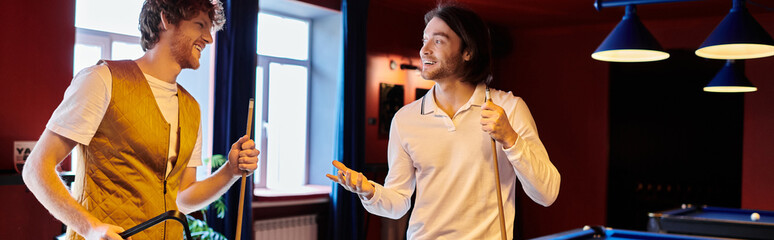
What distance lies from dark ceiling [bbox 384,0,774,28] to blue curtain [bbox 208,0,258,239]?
1.69 metres

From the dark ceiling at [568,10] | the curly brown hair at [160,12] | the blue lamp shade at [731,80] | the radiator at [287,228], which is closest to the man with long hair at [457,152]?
the curly brown hair at [160,12]

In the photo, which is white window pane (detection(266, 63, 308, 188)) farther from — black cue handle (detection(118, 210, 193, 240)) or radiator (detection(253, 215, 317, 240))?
black cue handle (detection(118, 210, 193, 240))

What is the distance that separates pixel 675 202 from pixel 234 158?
22.4 feet

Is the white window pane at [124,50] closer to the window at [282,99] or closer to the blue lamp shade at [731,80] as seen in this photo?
the window at [282,99]

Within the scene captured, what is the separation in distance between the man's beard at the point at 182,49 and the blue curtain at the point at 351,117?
3.93 meters

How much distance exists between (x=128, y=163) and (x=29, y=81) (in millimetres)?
2731

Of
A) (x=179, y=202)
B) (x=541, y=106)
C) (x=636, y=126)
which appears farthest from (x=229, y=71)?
(x=636, y=126)

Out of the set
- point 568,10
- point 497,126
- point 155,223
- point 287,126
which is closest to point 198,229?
point 287,126

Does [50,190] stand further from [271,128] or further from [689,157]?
[689,157]

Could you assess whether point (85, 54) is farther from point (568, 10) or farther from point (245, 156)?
point (568, 10)

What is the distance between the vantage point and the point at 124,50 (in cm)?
474

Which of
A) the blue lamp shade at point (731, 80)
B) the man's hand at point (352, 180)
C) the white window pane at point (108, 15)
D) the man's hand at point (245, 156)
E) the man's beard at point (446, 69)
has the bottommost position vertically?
the man's hand at point (352, 180)

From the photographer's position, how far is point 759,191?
6.51m

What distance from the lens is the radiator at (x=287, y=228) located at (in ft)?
17.7
